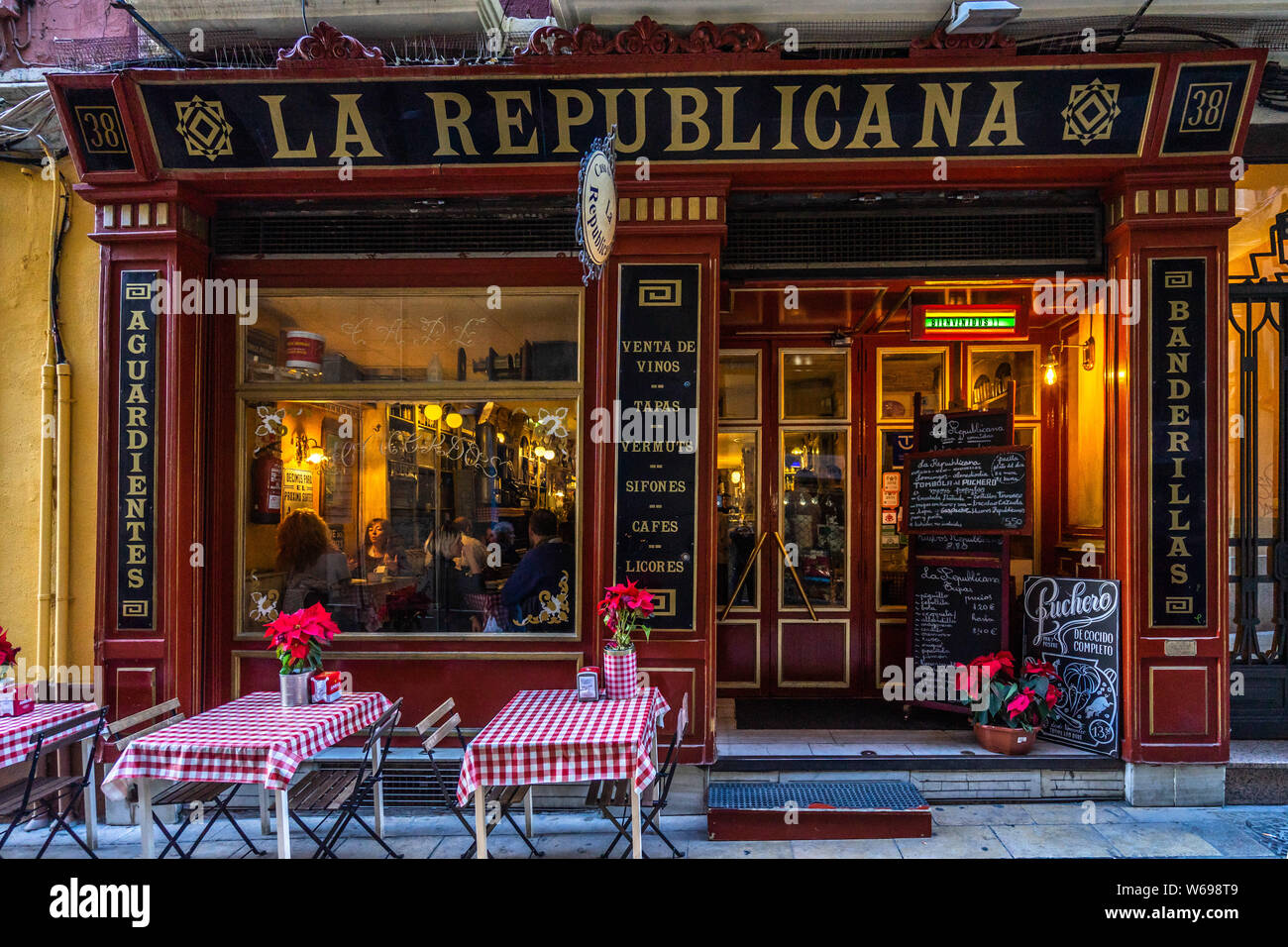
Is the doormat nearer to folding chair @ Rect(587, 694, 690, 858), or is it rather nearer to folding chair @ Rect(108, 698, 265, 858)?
folding chair @ Rect(587, 694, 690, 858)

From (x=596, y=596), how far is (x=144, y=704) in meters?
3.26

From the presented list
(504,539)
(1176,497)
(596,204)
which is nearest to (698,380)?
(596,204)

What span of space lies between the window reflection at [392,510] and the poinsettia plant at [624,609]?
105 centimetres

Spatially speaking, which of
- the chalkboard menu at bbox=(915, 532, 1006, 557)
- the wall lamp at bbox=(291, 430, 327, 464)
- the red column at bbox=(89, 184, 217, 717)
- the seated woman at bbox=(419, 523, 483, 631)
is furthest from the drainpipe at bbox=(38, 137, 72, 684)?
the chalkboard menu at bbox=(915, 532, 1006, 557)

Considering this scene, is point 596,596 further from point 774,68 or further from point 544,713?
point 774,68

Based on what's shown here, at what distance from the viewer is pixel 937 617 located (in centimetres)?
687

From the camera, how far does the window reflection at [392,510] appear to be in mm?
6250

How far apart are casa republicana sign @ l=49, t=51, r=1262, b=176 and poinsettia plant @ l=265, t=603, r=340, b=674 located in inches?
126

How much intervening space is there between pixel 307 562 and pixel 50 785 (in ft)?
6.90

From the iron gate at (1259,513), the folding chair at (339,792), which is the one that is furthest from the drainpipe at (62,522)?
the iron gate at (1259,513)

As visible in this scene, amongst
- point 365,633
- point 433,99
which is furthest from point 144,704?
point 433,99

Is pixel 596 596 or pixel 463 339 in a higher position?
pixel 463 339

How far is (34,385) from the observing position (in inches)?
243

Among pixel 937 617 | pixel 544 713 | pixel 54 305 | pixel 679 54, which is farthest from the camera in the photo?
pixel 937 617
